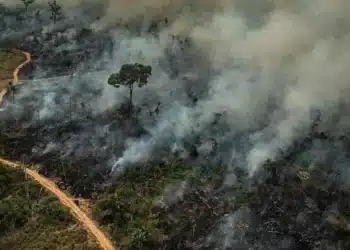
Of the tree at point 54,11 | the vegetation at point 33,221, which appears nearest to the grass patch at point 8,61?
the tree at point 54,11

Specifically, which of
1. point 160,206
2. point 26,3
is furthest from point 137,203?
point 26,3

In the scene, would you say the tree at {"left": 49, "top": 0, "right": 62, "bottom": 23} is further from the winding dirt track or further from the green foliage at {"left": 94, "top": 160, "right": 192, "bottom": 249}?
the green foliage at {"left": 94, "top": 160, "right": 192, "bottom": 249}

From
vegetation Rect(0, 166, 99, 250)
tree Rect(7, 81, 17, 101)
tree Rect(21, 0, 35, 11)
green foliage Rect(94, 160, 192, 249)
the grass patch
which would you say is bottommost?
vegetation Rect(0, 166, 99, 250)

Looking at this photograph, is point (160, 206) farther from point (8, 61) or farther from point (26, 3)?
point (26, 3)

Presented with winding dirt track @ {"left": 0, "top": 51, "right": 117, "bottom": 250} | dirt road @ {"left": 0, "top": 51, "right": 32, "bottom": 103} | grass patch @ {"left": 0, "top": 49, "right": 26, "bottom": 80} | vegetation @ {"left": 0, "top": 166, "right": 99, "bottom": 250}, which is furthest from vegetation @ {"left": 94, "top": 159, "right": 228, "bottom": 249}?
grass patch @ {"left": 0, "top": 49, "right": 26, "bottom": 80}

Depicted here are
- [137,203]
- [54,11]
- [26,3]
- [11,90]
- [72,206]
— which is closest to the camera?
[137,203]

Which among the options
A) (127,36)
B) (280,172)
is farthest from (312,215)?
(127,36)

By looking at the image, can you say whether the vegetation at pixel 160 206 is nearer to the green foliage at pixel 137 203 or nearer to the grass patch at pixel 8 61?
the green foliage at pixel 137 203
